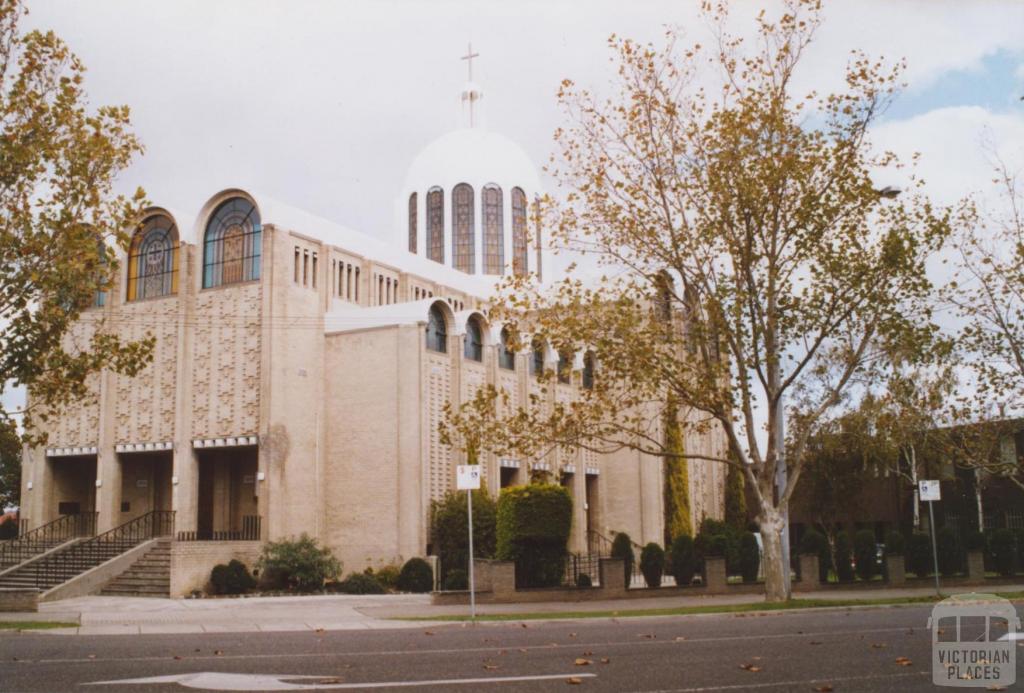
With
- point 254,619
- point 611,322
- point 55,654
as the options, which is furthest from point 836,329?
point 55,654

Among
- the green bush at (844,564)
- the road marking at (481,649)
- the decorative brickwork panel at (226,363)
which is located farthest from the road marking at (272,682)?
the decorative brickwork panel at (226,363)

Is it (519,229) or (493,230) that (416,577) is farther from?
(519,229)

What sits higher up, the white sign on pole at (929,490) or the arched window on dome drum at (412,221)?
the arched window on dome drum at (412,221)

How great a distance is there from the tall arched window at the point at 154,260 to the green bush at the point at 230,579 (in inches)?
384

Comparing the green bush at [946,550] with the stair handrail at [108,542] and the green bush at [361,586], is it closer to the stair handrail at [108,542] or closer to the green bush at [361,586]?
the green bush at [361,586]

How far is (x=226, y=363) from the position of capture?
106 ft

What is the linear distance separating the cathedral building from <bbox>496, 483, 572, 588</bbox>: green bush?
5.69 meters

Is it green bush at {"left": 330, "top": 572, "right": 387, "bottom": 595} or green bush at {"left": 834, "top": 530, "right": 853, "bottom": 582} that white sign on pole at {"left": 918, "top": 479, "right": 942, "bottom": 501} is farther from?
green bush at {"left": 330, "top": 572, "right": 387, "bottom": 595}

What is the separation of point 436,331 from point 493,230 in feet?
44.3

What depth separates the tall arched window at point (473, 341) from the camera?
34875 mm

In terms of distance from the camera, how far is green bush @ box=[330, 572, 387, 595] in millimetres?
28484

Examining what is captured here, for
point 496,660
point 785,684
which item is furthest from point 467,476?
point 785,684

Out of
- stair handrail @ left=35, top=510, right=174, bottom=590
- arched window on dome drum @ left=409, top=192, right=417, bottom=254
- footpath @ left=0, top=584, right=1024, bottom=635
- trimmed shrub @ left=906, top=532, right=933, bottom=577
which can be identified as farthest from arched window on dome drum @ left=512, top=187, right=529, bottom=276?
footpath @ left=0, top=584, right=1024, bottom=635

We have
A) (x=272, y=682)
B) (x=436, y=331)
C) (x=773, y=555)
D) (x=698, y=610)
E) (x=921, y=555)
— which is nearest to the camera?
(x=272, y=682)
